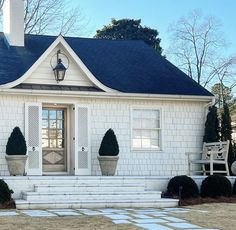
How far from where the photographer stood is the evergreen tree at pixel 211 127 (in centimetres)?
1706

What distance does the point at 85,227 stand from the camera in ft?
29.8

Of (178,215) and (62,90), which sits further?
(62,90)

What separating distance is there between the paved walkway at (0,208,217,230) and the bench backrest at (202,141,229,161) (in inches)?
155

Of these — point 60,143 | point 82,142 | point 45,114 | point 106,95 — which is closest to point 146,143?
point 106,95

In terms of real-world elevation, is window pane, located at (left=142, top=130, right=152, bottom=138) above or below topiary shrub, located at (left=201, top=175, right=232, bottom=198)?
above

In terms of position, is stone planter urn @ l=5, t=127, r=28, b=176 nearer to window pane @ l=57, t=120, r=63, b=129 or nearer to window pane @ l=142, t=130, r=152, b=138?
window pane @ l=57, t=120, r=63, b=129

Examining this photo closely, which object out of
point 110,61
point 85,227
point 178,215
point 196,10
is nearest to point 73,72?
point 110,61

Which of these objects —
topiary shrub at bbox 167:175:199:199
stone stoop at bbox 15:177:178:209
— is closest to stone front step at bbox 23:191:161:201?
stone stoop at bbox 15:177:178:209

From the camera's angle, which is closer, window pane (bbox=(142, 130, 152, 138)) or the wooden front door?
the wooden front door

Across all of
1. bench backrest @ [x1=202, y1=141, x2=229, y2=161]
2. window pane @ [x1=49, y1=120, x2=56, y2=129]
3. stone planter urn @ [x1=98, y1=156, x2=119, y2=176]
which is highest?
window pane @ [x1=49, y1=120, x2=56, y2=129]

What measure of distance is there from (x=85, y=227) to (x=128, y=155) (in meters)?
7.59

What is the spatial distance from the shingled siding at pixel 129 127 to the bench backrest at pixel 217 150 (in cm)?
47

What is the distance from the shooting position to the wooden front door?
1638cm

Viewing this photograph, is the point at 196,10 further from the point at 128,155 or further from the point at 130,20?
the point at 128,155
